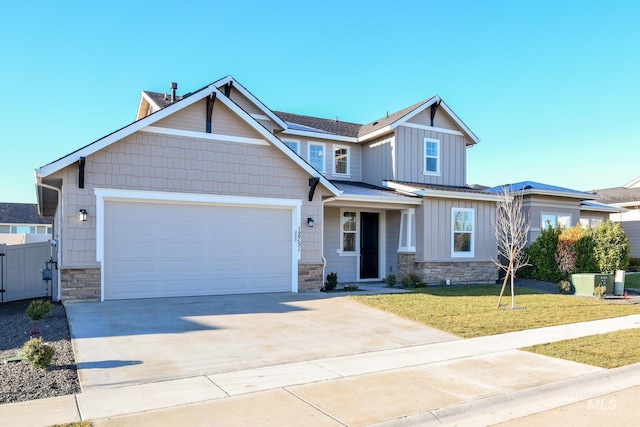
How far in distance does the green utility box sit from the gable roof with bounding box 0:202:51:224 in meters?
43.3

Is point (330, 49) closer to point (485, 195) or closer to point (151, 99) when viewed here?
point (151, 99)

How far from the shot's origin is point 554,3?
1379 centimetres

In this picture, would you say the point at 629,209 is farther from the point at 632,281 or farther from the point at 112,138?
the point at 112,138

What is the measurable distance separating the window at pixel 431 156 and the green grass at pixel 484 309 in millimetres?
5579

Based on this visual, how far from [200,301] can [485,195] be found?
1117 centimetres

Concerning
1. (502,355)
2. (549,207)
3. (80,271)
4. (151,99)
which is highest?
(151,99)

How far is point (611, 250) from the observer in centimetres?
1641

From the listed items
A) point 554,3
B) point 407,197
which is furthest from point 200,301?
point 554,3

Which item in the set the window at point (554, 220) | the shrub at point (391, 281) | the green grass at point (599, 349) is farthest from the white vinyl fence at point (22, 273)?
the window at point (554, 220)

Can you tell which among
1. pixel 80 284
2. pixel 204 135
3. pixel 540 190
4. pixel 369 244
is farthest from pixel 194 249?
pixel 540 190

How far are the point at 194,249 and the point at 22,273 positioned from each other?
628 centimetres

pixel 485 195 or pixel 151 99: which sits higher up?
pixel 151 99

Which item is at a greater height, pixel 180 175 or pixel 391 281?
pixel 180 175

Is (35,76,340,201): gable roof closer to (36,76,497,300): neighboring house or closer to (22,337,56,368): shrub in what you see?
(36,76,497,300): neighboring house
